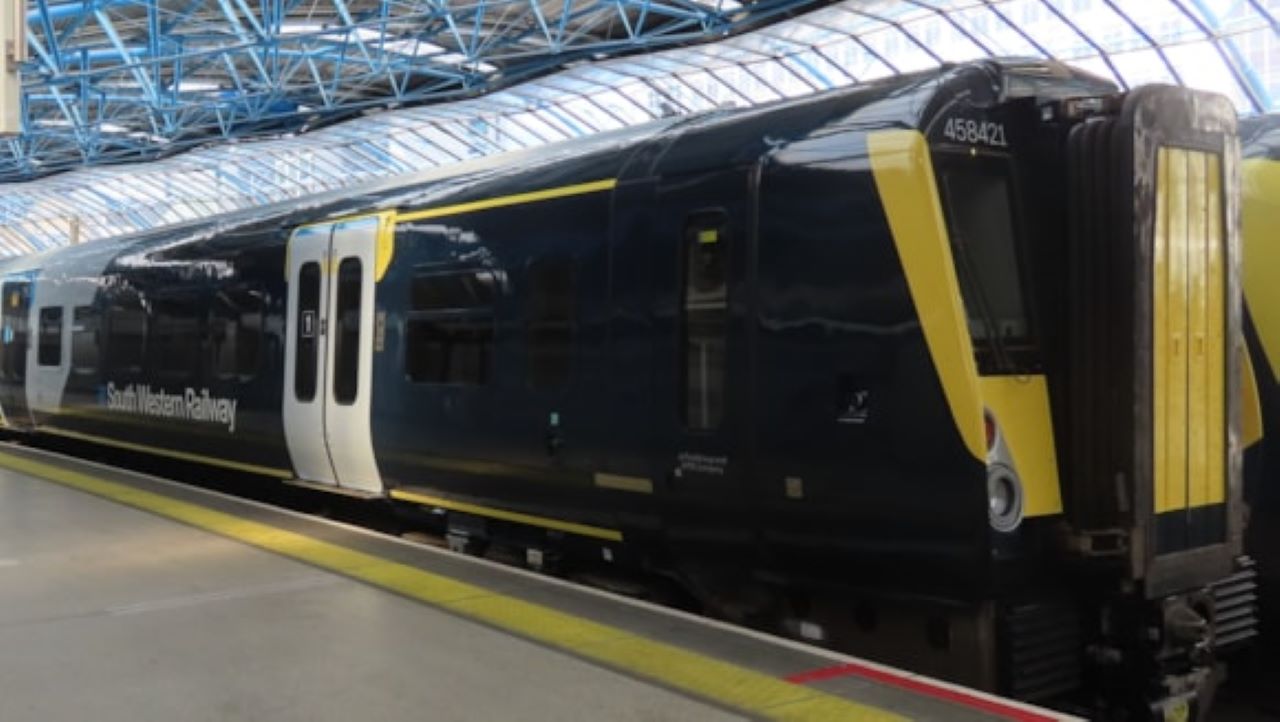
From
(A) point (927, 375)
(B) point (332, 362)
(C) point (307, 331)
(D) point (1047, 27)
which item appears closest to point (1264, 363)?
(A) point (927, 375)

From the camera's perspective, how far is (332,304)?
8.98 meters

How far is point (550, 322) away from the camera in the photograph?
6758mm

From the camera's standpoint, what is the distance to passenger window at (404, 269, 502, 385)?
725 centimetres

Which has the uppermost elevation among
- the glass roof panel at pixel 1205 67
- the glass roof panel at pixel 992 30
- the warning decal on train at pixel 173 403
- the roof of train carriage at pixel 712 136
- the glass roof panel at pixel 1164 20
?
the glass roof panel at pixel 992 30

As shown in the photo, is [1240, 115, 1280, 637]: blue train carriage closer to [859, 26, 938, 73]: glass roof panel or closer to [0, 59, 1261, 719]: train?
[0, 59, 1261, 719]: train

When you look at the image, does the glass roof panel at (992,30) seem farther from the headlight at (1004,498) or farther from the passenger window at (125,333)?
the headlight at (1004,498)

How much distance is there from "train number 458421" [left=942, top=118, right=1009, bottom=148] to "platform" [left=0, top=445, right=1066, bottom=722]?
7.35 feet

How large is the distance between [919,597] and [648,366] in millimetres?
1775

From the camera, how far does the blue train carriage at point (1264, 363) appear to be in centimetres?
614

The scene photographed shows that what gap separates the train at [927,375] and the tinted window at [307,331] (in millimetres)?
2959

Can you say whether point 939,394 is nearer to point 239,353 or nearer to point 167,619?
point 167,619

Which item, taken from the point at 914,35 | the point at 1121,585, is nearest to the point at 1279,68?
the point at 914,35

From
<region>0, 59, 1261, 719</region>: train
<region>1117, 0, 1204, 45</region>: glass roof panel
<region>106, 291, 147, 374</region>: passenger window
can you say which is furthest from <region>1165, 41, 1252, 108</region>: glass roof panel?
<region>106, 291, 147, 374</region>: passenger window

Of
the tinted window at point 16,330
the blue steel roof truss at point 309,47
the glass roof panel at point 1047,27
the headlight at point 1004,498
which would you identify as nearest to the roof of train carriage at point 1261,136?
the headlight at point 1004,498
